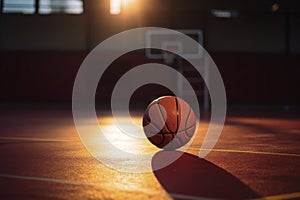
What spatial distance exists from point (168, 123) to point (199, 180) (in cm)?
141

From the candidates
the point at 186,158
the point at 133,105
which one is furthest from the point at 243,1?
the point at 186,158

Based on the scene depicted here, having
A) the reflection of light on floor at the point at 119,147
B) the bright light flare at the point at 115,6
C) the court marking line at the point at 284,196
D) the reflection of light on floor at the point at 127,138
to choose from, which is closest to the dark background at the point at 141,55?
the bright light flare at the point at 115,6

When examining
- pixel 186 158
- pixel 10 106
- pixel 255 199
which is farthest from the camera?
pixel 10 106

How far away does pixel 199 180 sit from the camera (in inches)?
157

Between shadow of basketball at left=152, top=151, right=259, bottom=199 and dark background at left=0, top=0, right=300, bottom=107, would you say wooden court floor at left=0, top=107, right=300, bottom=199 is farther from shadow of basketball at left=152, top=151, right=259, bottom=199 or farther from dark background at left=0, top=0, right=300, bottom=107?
dark background at left=0, top=0, right=300, bottom=107

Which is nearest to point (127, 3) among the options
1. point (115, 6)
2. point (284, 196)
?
point (115, 6)

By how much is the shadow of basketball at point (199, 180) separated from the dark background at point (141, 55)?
40.7 feet

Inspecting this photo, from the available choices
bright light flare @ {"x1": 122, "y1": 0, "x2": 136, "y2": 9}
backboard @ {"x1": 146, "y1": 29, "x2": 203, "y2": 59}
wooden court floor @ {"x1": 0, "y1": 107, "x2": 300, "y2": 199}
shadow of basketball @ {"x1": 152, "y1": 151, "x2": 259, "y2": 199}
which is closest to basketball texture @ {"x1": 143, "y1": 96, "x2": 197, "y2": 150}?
wooden court floor @ {"x1": 0, "y1": 107, "x2": 300, "y2": 199}

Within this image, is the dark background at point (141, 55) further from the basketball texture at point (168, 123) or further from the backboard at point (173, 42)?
the basketball texture at point (168, 123)

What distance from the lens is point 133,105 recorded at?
1716cm

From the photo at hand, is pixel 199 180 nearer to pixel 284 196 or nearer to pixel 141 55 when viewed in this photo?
pixel 284 196

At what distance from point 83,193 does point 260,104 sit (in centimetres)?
1462

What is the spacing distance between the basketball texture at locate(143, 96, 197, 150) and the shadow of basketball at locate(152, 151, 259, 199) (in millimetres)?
352

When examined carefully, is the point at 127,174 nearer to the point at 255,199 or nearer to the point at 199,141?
the point at 255,199
